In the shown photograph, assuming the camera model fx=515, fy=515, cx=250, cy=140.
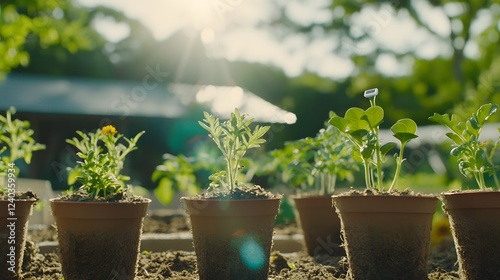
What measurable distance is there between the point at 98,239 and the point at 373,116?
3.75ft

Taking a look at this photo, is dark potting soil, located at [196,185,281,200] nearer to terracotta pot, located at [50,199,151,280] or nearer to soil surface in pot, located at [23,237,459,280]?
→ terracotta pot, located at [50,199,151,280]

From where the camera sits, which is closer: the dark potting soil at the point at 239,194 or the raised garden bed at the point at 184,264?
the dark potting soil at the point at 239,194

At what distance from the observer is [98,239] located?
196 centimetres

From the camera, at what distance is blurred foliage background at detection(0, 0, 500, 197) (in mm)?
13469

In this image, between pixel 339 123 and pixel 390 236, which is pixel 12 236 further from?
pixel 390 236

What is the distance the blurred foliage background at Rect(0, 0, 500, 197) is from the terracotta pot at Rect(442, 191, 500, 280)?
8720 mm

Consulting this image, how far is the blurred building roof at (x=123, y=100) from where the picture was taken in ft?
31.5

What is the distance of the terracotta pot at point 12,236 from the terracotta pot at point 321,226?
156 centimetres

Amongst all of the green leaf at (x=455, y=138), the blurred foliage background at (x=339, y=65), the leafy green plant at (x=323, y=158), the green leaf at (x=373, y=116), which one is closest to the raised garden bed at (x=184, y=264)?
the leafy green plant at (x=323, y=158)

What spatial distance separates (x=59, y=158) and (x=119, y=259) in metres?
10.6

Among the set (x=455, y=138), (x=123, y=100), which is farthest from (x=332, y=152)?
(x=123, y=100)

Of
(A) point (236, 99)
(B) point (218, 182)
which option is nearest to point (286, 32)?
(A) point (236, 99)

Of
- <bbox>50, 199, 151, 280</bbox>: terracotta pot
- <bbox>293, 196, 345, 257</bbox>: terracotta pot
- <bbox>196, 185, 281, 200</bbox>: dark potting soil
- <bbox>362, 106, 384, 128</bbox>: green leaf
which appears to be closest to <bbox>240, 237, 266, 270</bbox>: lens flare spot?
<bbox>196, 185, 281, 200</bbox>: dark potting soil

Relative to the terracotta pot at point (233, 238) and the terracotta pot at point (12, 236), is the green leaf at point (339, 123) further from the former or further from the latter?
the terracotta pot at point (12, 236)
